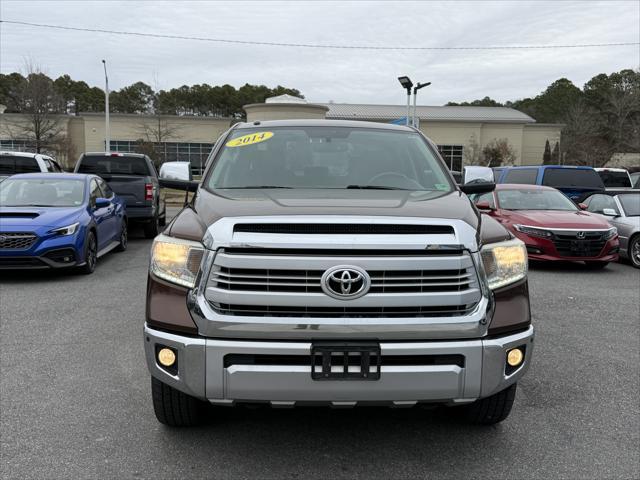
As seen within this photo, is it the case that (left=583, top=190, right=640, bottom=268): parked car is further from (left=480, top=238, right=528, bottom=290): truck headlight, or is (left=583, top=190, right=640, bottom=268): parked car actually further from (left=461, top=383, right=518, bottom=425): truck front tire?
(left=480, top=238, right=528, bottom=290): truck headlight

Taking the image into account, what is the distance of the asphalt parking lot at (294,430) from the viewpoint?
10.1 feet

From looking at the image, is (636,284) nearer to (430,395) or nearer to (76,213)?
(430,395)

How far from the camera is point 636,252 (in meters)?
10.6

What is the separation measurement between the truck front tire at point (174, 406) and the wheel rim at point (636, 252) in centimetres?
969

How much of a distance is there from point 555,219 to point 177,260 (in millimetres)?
8551

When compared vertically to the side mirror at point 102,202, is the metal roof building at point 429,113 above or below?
above

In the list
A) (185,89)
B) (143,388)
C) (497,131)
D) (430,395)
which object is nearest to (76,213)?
(143,388)

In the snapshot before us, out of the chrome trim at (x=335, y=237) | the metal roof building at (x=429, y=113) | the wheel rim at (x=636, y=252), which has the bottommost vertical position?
the wheel rim at (x=636, y=252)

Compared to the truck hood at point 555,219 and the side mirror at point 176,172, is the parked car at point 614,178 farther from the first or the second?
the side mirror at point 176,172

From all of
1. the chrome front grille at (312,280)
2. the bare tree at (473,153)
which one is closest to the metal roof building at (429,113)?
the bare tree at (473,153)

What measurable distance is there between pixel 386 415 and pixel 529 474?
38.7 inches

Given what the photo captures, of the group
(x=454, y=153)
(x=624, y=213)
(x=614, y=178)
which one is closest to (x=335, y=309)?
(x=624, y=213)

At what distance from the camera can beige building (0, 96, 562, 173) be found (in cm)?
5234

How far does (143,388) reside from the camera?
13.7 ft
